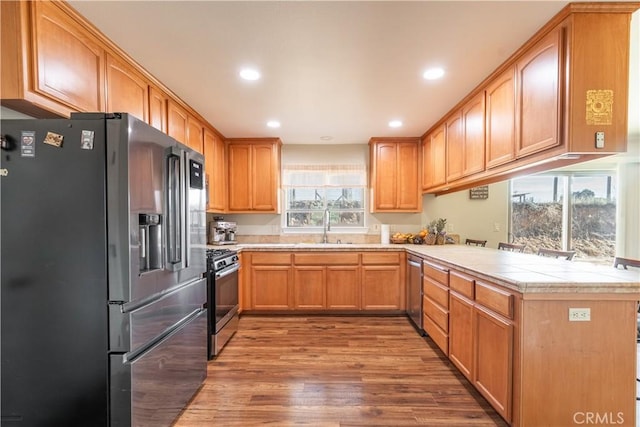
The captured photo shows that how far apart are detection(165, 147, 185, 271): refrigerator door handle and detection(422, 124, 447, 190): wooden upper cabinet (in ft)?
9.47

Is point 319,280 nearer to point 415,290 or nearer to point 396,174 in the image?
point 415,290

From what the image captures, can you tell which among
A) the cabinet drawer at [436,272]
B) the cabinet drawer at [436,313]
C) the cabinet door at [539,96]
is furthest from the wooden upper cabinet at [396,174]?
the cabinet door at [539,96]

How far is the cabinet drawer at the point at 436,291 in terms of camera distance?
2461 millimetres

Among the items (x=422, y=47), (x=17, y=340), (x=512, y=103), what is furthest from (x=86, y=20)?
(x=512, y=103)

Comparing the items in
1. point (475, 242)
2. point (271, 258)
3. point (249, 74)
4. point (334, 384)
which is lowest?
point (334, 384)

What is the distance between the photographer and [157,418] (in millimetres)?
1562

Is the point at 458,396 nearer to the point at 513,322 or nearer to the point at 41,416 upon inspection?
the point at 513,322

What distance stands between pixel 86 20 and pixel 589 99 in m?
2.97

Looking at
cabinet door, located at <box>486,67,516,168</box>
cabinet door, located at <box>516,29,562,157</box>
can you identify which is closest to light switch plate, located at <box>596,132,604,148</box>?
cabinet door, located at <box>516,29,562,157</box>

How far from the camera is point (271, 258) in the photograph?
368 cm

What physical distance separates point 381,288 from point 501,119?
2.33 metres

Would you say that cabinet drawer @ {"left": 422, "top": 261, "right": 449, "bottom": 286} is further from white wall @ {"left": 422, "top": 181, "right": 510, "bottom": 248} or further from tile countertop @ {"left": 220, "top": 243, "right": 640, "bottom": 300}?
white wall @ {"left": 422, "top": 181, "right": 510, "bottom": 248}

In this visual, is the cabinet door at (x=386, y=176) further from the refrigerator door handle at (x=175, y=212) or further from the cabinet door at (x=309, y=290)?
the refrigerator door handle at (x=175, y=212)

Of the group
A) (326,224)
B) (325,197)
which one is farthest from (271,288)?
(325,197)
